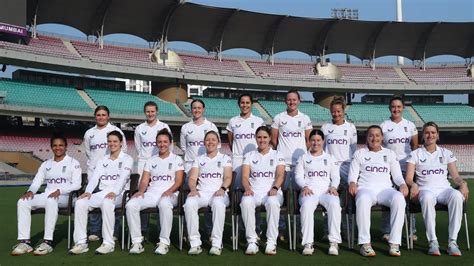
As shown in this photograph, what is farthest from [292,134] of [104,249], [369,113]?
[369,113]

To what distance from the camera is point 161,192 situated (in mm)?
5695

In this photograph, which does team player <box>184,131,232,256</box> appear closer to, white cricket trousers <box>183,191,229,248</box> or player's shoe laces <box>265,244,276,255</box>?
white cricket trousers <box>183,191,229,248</box>

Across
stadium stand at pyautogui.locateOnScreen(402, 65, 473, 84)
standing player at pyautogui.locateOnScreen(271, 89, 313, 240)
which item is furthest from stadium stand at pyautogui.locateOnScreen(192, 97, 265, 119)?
standing player at pyautogui.locateOnScreen(271, 89, 313, 240)

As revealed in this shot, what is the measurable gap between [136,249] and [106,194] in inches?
33.1

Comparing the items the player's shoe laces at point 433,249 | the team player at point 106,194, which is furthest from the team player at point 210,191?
the player's shoe laces at point 433,249

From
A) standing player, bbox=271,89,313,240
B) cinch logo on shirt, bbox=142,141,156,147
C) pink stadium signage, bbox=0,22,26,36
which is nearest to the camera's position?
standing player, bbox=271,89,313,240

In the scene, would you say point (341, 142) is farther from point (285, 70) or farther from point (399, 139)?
point (285, 70)

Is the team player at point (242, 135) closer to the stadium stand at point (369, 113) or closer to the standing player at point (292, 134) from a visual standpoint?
the standing player at point (292, 134)

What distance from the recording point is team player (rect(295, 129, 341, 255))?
5152mm

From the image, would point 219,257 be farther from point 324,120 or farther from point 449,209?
point 324,120

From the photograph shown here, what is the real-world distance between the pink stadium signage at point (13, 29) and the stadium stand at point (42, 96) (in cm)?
317

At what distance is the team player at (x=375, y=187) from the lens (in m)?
5.05

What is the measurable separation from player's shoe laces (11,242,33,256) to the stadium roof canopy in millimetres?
21509

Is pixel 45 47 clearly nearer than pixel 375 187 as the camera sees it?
No
